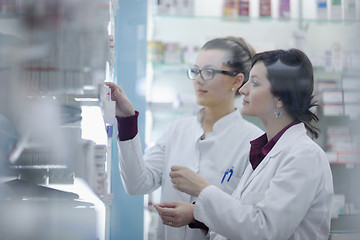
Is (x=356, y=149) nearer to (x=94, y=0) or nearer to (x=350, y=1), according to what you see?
(x=350, y=1)

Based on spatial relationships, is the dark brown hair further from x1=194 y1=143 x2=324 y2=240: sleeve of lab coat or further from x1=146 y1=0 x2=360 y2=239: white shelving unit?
x1=146 y1=0 x2=360 y2=239: white shelving unit

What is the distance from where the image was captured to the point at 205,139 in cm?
162

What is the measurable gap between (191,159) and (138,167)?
0.23 m

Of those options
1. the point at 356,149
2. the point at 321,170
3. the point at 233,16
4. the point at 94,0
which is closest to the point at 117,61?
the point at 94,0

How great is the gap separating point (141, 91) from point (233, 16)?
64.3 inches

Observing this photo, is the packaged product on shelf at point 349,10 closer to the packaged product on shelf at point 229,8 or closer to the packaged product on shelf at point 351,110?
the packaged product on shelf at point 351,110

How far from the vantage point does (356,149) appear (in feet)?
9.88

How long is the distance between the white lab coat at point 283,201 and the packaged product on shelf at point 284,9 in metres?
2.18

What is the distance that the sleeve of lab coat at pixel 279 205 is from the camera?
1055mm

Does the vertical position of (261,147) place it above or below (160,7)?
below

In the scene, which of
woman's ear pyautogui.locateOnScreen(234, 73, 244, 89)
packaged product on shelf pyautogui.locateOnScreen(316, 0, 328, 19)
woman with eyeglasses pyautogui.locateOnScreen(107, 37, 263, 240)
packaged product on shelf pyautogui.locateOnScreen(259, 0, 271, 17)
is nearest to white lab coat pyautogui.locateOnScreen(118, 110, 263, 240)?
woman with eyeglasses pyautogui.locateOnScreen(107, 37, 263, 240)

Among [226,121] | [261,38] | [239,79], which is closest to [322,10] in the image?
[261,38]

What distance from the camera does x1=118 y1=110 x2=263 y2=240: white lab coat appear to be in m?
1.54

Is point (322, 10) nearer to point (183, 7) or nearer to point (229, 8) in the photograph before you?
point (229, 8)
